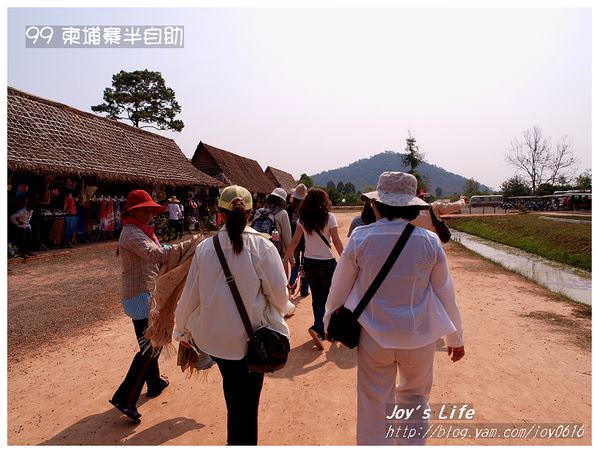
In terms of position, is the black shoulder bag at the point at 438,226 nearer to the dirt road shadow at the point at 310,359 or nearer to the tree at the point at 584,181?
the dirt road shadow at the point at 310,359

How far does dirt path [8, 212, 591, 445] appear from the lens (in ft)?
10.5

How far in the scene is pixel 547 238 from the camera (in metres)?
17.0

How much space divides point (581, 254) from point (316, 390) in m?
13.1

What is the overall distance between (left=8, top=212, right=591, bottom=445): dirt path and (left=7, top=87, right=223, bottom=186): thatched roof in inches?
247

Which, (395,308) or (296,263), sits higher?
(395,308)

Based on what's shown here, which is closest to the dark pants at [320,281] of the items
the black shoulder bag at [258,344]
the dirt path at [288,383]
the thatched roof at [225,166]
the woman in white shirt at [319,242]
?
the woman in white shirt at [319,242]

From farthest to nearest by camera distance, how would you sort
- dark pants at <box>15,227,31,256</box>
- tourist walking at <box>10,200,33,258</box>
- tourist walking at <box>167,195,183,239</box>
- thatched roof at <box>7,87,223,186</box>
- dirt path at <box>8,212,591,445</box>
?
tourist walking at <box>167,195,183,239</box>
thatched roof at <box>7,87,223,186</box>
dark pants at <box>15,227,31,256</box>
tourist walking at <box>10,200,33,258</box>
dirt path at <box>8,212,591,445</box>

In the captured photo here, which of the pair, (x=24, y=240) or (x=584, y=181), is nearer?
(x=24, y=240)

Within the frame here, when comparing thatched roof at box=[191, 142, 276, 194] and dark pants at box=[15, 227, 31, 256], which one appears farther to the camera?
thatched roof at box=[191, 142, 276, 194]

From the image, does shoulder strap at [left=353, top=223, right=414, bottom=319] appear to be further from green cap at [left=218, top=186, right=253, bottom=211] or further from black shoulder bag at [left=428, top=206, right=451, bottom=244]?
black shoulder bag at [left=428, top=206, right=451, bottom=244]

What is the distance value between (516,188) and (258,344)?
65.1m

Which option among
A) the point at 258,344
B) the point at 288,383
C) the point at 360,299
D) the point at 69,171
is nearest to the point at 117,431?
the point at 288,383

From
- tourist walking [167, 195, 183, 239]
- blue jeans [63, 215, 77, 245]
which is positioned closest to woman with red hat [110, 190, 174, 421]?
blue jeans [63, 215, 77, 245]

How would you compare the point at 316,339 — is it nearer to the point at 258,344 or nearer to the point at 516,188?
the point at 258,344
